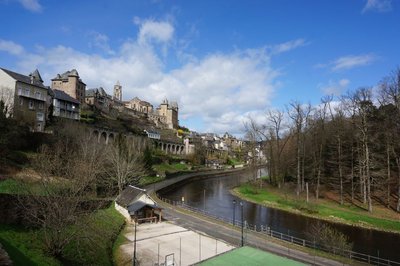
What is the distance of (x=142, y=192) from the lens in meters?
38.5

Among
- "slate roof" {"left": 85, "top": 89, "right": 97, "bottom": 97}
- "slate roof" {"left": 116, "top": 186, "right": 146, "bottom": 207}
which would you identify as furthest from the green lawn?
"slate roof" {"left": 85, "top": 89, "right": 97, "bottom": 97}

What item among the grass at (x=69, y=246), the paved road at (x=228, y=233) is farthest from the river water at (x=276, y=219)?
the grass at (x=69, y=246)

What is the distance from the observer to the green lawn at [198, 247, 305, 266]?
1808 centimetres

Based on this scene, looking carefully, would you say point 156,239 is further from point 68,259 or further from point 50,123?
point 50,123

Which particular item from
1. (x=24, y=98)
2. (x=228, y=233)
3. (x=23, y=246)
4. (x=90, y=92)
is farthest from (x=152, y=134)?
(x=23, y=246)

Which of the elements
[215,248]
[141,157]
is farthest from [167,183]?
[215,248]

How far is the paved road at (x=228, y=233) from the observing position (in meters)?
26.6

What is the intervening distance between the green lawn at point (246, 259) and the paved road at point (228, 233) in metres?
8.32

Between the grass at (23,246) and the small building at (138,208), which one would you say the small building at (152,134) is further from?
the grass at (23,246)

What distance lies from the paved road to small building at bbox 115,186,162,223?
238 cm

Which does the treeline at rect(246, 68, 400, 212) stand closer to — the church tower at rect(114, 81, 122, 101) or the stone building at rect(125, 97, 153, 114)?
the stone building at rect(125, 97, 153, 114)

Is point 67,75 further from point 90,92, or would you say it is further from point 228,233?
point 228,233

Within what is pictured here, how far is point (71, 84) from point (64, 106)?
30.9 metres

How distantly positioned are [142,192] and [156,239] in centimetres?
881
